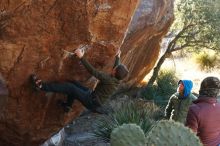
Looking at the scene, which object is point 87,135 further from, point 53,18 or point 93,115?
point 53,18

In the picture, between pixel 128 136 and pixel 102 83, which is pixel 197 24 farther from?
pixel 128 136

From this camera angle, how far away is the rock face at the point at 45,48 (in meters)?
8.74

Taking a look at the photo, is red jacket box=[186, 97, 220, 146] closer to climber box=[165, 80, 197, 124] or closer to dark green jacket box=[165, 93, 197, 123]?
dark green jacket box=[165, 93, 197, 123]

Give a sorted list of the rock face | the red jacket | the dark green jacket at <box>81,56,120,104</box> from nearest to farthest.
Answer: the red jacket < the rock face < the dark green jacket at <box>81,56,120,104</box>

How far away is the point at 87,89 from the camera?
9750 millimetres

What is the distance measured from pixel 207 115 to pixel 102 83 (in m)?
3.42

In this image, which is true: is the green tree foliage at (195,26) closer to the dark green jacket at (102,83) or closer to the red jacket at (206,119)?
the dark green jacket at (102,83)

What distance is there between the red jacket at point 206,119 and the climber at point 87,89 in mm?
3055

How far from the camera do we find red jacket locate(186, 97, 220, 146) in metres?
6.23

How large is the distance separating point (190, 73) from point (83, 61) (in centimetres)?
1785

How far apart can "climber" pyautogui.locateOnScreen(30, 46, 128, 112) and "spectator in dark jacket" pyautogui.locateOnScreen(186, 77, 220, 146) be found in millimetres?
3030

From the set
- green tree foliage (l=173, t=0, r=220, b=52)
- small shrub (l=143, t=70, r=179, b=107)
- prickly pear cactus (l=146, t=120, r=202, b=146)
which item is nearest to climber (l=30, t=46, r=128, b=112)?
prickly pear cactus (l=146, t=120, r=202, b=146)

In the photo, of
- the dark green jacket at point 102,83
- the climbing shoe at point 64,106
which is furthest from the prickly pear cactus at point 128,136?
the climbing shoe at point 64,106

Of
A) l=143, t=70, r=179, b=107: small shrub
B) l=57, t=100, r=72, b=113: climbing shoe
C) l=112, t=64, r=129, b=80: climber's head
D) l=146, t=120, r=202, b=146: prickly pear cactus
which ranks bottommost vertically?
l=143, t=70, r=179, b=107: small shrub
